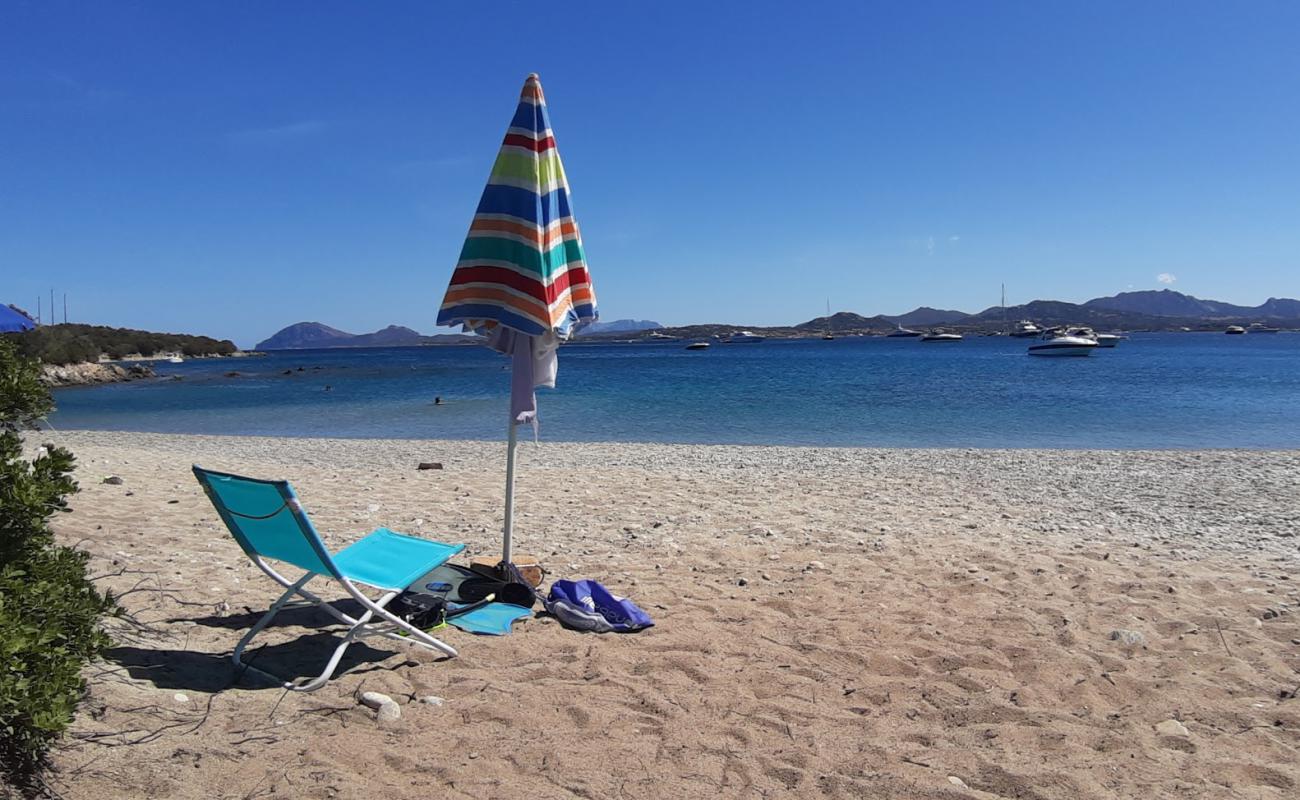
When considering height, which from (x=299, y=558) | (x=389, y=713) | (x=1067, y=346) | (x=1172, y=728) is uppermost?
(x=1067, y=346)

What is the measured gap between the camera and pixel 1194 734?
3.38 meters

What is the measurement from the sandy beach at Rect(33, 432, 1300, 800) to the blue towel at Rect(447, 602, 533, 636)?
0.11 metres

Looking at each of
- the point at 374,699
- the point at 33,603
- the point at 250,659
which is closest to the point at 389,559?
the point at 250,659

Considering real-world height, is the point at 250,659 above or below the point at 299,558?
below

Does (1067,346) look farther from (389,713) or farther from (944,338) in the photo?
(389,713)

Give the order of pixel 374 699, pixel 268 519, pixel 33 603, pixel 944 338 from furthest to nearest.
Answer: pixel 944 338 < pixel 268 519 < pixel 374 699 < pixel 33 603

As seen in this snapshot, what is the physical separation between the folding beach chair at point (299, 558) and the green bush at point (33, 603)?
697 mm

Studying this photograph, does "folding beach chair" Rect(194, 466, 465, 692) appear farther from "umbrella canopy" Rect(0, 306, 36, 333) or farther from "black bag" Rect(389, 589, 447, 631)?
"umbrella canopy" Rect(0, 306, 36, 333)

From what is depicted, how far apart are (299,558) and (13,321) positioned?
2.91 meters

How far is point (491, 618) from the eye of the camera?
4.61 m

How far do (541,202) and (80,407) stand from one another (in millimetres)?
33839

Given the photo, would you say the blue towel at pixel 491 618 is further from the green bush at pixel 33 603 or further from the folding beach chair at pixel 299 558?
the green bush at pixel 33 603

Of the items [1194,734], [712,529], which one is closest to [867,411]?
[712,529]

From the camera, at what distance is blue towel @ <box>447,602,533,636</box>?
14.6 feet
